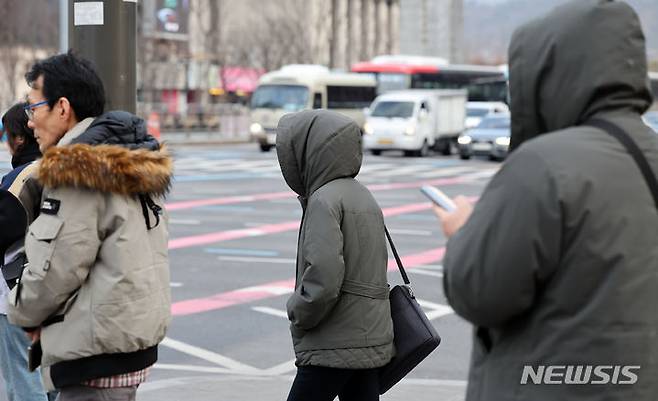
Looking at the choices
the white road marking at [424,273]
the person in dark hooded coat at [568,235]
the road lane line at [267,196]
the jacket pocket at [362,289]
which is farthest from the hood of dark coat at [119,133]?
the road lane line at [267,196]

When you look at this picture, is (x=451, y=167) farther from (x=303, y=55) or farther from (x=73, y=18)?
(x=303, y=55)

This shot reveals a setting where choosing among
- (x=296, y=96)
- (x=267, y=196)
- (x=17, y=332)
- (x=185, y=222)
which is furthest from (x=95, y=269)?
(x=296, y=96)

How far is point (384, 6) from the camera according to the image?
118812 millimetres

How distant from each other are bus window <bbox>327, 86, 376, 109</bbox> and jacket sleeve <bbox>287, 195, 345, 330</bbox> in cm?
3913

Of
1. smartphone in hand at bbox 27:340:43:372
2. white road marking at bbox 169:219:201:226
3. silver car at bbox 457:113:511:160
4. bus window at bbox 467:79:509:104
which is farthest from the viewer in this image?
bus window at bbox 467:79:509:104

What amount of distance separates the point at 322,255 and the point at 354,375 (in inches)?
19.6

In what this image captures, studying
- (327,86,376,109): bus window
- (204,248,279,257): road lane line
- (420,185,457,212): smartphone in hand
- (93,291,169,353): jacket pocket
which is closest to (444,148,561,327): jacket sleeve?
(420,185,457,212): smartphone in hand

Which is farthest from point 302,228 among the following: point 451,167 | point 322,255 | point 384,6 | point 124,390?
point 384,6

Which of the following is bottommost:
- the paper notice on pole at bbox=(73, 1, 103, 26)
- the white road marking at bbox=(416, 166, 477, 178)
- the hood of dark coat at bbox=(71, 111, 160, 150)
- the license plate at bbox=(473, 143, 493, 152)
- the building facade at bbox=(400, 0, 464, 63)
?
the white road marking at bbox=(416, 166, 477, 178)

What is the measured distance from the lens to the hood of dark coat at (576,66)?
2.54 meters

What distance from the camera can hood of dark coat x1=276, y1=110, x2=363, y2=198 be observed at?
448 centimetres

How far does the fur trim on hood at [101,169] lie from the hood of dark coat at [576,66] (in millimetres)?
1570

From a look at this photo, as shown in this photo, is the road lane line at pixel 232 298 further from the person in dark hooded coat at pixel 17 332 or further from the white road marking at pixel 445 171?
the white road marking at pixel 445 171

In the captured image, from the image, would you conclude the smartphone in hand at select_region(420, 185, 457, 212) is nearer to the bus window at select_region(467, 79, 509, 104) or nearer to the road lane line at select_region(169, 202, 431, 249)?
the road lane line at select_region(169, 202, 431, 249)
